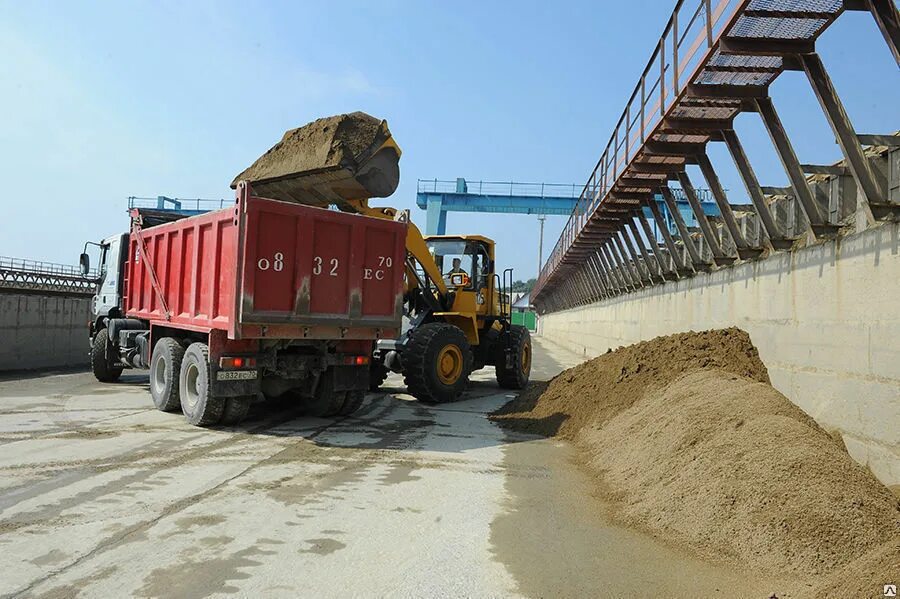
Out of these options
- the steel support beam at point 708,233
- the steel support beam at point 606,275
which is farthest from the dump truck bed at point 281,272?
the steel support beam at point 606,275

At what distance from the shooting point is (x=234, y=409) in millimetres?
8633

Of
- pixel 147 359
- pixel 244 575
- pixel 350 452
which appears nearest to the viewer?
pixel 244 575

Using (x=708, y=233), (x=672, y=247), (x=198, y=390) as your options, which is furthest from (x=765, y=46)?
(x=198, y=390)

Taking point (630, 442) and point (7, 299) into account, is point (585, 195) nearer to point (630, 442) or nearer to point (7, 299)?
point (630, 442)

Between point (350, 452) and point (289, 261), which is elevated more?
point (289, 261)

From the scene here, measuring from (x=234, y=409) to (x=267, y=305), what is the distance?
5.41ft

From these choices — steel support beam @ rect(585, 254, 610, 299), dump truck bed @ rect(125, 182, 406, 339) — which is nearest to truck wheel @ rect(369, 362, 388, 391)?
dump truck bed @ rect(125, 182, 406, 339)

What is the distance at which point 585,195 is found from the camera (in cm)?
1805

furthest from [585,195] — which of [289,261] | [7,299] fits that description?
[7,299]

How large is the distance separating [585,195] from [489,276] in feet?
18.9

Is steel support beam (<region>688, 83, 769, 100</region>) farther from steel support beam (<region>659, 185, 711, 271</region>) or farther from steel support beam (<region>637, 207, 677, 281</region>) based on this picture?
steel support beam (<region>637, 207, 677, 281</region>)

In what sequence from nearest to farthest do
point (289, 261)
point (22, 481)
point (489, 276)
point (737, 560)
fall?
point (737, 560)
point (22, 481)
point (289, 261)
point (489, 276)

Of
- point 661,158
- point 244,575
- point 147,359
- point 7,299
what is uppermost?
point 661,158

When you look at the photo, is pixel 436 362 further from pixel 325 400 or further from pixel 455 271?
pixel 455 271
